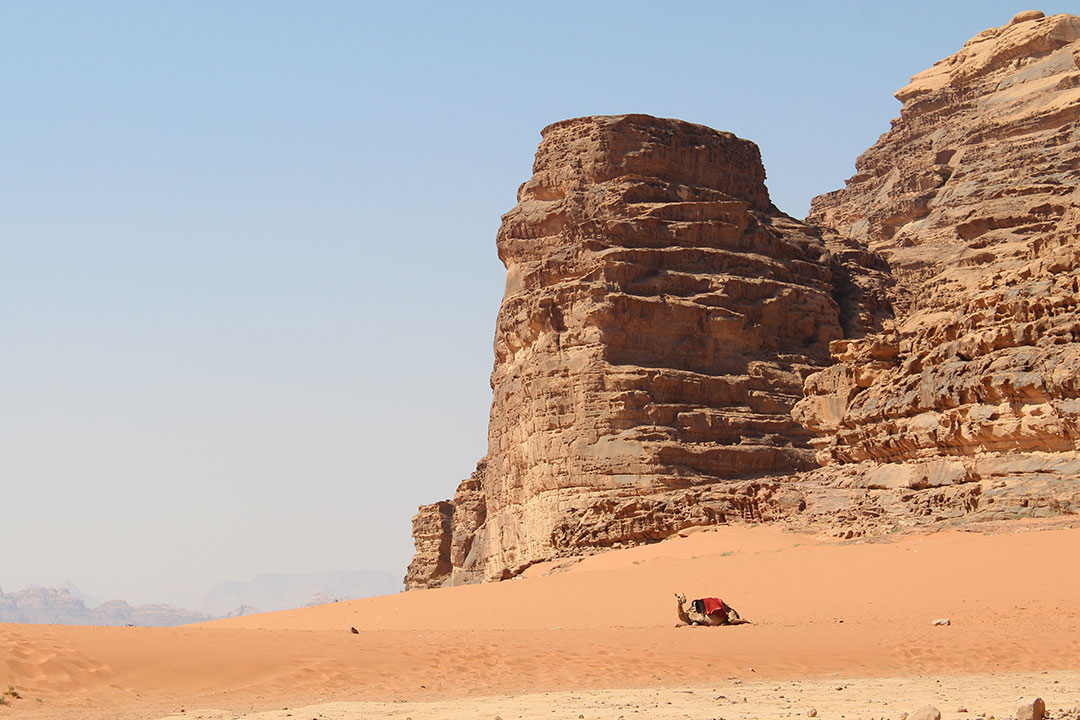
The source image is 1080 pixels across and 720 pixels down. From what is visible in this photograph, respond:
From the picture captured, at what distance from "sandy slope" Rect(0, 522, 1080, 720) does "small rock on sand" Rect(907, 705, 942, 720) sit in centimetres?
179

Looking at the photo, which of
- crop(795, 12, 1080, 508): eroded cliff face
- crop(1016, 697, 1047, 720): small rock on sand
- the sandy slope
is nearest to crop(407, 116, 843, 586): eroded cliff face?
crop(795, 12, 1080, 508): eroded cliff face

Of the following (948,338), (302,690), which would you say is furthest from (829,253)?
(302,690)

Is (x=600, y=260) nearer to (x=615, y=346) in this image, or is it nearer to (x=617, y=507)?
(x=615, y=346)

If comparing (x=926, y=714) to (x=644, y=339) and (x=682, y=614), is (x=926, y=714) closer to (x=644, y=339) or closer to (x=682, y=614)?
(x=682, y=614)

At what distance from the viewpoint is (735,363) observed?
41656 millimetres

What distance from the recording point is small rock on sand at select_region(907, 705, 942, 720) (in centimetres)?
1157

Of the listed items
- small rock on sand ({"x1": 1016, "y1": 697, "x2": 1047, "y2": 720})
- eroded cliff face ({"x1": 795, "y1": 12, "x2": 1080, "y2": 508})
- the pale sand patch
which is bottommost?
small rock on sand ({"x1": 1016, "y1": 697, "x2": 1047, "y2": 720})

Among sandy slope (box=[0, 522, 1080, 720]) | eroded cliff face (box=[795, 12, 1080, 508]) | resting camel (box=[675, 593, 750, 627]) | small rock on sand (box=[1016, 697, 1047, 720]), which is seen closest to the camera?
small rock on sand (box=[1016, 697, 1047, 720])

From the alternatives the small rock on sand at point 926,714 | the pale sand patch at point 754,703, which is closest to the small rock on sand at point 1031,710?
the pale sand patch at point 754,703

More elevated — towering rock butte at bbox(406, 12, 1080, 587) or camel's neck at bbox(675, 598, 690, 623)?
towering rock butte at bbox(406, 12, 1080, 587)

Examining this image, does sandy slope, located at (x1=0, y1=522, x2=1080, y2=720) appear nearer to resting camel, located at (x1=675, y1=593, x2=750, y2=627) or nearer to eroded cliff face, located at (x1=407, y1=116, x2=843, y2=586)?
resting camel, located at (x1=675, y1=593, x2=750, y2=627)

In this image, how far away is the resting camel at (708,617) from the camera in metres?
19.5

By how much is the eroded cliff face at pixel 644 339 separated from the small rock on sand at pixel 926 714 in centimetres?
2143

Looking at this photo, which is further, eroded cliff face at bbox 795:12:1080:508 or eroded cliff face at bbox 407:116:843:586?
eroded cliff face at bbox 407:116:843:586
